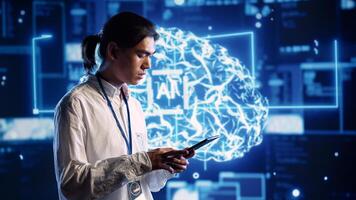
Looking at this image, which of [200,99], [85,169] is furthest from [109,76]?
[200,99]

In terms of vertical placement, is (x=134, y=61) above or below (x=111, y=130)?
above

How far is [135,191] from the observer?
5.20ft

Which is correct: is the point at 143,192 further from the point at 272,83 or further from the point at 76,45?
the point at 76,45

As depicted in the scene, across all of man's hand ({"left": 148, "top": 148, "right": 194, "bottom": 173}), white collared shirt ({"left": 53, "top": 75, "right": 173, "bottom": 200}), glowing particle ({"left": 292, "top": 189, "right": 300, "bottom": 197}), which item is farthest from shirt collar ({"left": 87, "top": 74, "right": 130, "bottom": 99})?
glowing particle ({"left": 292, "top": 189, "right": 300, "bottom": 197})

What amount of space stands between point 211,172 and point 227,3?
1.05 meters

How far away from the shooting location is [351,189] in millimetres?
2582

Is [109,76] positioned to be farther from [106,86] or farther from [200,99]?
[200,99]

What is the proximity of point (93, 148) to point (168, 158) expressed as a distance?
0.27 metres

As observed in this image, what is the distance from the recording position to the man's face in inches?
59.9

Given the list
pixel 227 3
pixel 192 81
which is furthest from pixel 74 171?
pixel 227 3

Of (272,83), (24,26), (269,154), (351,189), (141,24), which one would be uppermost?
(24,26)

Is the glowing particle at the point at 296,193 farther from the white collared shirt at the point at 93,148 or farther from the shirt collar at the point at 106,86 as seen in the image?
the shirt collar at the point at 106,86

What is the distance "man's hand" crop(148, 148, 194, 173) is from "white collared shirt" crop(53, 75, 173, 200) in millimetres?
21

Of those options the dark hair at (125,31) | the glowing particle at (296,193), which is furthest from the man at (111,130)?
the glowing particle at (296,193)
